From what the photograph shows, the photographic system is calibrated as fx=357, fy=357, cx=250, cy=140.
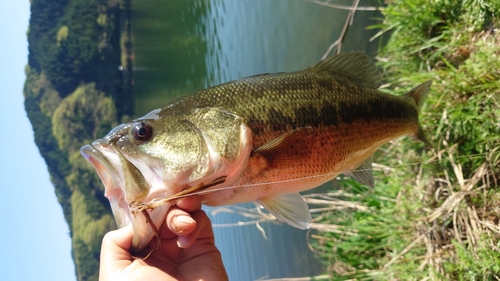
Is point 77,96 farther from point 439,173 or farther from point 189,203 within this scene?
point 189,203

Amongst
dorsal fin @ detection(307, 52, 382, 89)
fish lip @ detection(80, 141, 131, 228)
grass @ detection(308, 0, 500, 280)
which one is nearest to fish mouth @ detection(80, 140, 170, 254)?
fish lip @ detection(80, 141, 131, 228)

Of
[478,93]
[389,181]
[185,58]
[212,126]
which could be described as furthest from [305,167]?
[185,58]

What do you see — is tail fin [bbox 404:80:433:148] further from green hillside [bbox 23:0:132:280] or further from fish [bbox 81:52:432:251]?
green hillside [bbox 23:0:132:280]

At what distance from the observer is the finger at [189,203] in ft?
4.71

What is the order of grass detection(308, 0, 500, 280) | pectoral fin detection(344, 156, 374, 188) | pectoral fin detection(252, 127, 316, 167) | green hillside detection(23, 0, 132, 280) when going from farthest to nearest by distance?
green hillside detection(23, 0, 132, 280) < grass detection(308, 0, 500, 280) < pectoral fin detection(344, 156, 374, 188) < pectoral fin detection(252, 127, 316, 167)

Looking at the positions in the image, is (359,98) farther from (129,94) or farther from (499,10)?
(129,94)

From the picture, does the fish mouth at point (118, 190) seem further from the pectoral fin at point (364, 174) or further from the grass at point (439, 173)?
the grass at point (439, 173)

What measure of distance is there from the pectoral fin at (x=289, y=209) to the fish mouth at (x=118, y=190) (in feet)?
1.61

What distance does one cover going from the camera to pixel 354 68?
1.90 meters

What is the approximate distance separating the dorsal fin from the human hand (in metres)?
0.96

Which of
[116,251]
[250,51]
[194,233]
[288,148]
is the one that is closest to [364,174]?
[288,148]

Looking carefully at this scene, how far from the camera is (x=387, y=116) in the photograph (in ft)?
6.24

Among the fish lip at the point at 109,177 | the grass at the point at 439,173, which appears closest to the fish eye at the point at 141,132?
the fish lip at the point at 109,177

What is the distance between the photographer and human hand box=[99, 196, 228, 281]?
1.44 m
